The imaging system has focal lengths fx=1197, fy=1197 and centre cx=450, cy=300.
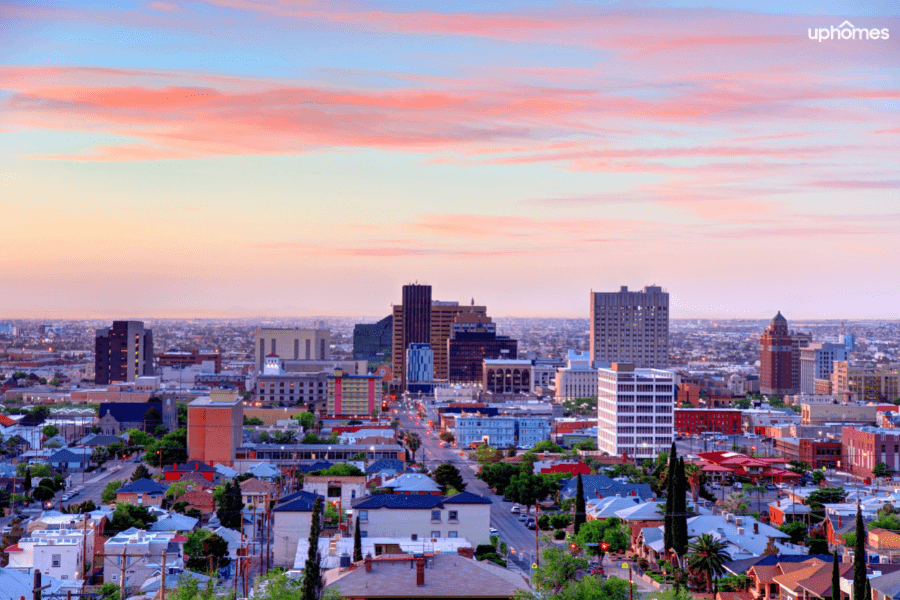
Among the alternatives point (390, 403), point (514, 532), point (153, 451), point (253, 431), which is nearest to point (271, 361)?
point (390, 403)

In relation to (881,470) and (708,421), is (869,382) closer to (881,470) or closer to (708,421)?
(708,421)

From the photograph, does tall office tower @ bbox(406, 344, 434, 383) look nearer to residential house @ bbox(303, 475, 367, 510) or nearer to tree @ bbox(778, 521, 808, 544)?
residential house @ bbox(303, 475, 367, 510)

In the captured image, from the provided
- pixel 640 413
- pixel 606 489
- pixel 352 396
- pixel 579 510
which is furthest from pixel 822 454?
pixel 352 396

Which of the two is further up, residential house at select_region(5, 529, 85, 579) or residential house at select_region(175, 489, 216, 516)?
residential house at select_region(5, 529, 85, 579)

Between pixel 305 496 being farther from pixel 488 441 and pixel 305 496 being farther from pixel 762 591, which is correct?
pixel 488 441

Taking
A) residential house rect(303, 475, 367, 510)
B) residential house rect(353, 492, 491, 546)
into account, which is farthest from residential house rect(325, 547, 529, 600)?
residential house rect(303, 475, 367, 510)
